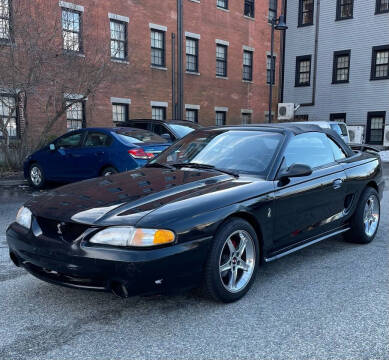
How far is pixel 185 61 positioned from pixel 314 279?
19520 millimetres

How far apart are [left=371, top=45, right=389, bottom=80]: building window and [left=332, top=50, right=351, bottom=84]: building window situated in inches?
60.9

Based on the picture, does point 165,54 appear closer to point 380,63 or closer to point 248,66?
point 248,66

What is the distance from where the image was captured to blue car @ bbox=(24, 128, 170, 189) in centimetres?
870

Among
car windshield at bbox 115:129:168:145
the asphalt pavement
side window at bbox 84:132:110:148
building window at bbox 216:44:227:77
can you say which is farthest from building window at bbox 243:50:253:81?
the asphalt pavement

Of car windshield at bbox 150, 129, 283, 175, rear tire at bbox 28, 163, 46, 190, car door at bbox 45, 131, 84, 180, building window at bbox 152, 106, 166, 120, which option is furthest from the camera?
building window at bbox 152, 106, 166, 120

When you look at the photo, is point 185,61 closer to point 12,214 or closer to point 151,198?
point 12,214

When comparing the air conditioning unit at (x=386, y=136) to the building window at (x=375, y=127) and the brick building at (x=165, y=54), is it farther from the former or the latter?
the brick building at (x=165, y=54)

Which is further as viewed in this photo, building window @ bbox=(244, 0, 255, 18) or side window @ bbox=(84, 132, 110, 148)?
building window @ bbox=(244, 0, 255, 18)

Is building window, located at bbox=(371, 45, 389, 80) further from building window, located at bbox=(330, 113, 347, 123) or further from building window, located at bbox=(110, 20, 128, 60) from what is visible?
building window, located at bbox=(110, 20, 128, 60)

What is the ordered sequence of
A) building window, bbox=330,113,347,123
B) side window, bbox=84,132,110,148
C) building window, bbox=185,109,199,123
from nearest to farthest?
side window, bbox=84,132,110,148
building window, bbox=185,109,199,123
building window, bbox=330,113,347,123

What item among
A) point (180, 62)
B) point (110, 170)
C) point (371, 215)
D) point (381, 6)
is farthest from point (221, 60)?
point (371, 215)

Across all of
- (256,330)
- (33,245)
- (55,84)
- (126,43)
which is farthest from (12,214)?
(126,43)

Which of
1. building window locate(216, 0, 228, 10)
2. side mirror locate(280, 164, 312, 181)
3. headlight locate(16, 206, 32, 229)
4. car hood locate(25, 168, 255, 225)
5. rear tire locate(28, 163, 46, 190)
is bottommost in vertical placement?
rear tire locate(28, 163, 46, 190)

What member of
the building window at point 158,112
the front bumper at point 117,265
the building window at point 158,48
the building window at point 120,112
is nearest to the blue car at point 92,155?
the front bumper at point 117,265
